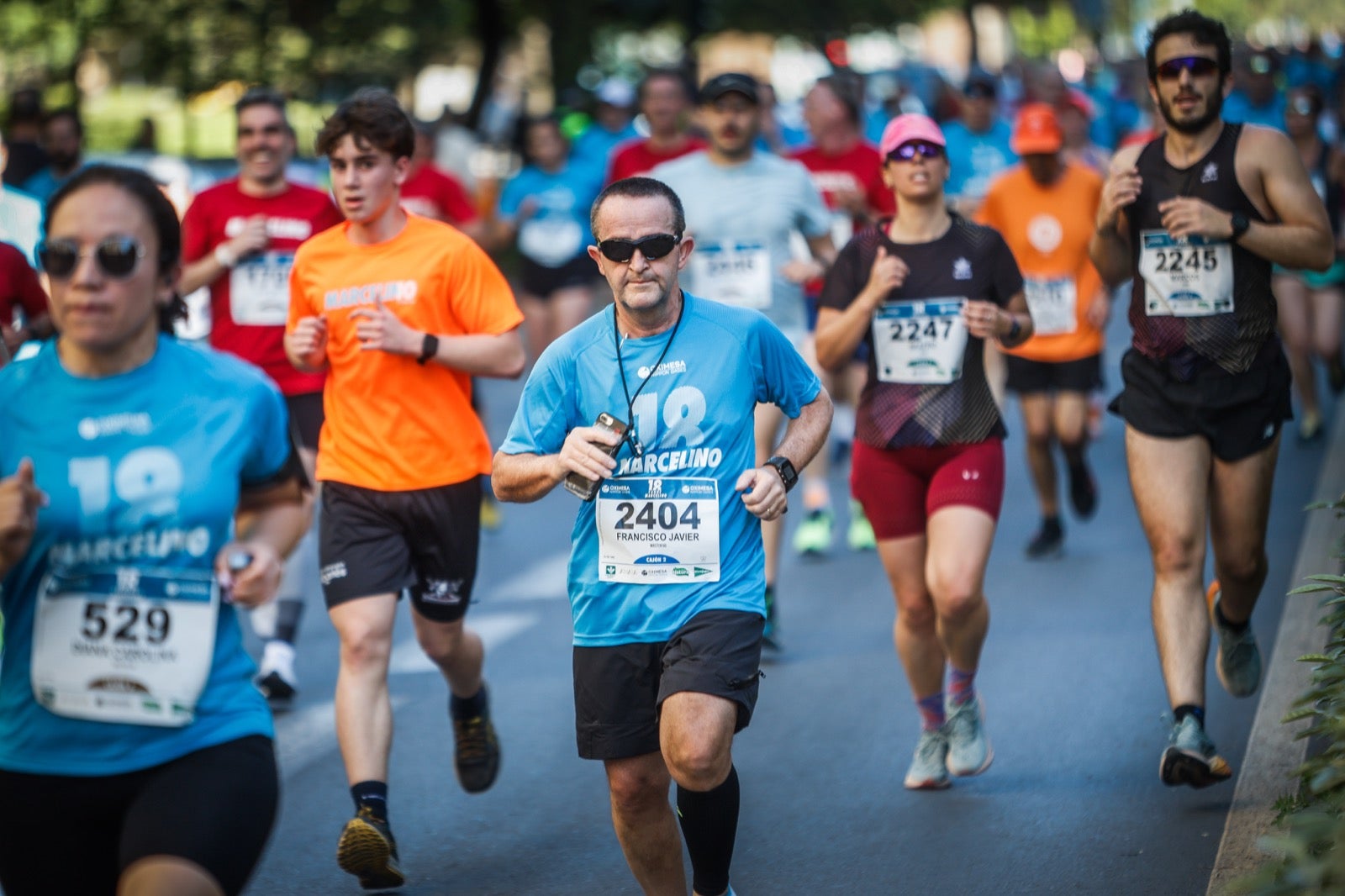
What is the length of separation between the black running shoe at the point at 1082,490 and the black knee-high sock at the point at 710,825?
6.40 meters

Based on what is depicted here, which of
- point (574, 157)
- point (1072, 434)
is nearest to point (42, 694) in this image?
point (1072, 434)

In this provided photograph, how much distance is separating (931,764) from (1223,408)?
1526 millimetres

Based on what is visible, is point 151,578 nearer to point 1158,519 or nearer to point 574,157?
point 1158,519

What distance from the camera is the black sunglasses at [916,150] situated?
6.62 meters

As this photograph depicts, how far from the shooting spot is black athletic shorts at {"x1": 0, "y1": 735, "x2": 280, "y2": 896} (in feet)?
11.9

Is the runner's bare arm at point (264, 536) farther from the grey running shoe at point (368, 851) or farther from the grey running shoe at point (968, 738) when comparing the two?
the grey running shoe at point (968, 738)

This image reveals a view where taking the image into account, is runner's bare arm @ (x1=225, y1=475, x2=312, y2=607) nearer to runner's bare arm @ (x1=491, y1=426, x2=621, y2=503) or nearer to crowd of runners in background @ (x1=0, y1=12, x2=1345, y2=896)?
crowd of runners in background @ (x1=0, y1=12, x2=1345, y2=896)

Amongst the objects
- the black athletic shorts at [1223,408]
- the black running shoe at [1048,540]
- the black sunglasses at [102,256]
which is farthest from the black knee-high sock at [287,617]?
the black sunglasses at [102,256]

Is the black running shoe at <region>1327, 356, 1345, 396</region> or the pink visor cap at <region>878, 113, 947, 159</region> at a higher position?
the pink visor cap at <region>878, 113, 947, 159</region>

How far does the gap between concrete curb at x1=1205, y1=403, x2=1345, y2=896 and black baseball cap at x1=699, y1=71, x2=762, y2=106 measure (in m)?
3.29

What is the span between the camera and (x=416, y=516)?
6.20m

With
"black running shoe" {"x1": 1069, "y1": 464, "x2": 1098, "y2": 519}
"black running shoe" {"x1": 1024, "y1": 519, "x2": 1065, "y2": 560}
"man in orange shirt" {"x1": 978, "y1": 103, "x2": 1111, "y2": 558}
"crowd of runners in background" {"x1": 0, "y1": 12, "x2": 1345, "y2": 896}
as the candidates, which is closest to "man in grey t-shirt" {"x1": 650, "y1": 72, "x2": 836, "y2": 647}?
"crowd of runners in background" {"x1": 0, "y1": 12, "x2": 1345, "y2": 896}

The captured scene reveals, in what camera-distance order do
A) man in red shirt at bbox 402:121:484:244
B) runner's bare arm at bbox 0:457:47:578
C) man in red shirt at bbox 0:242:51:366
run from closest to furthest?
runner's bare arm at bbox 0:457:47:578 < man in red shirt at bbox 0:242:51:366 < man in red shirt at bbox 402:121:484:244

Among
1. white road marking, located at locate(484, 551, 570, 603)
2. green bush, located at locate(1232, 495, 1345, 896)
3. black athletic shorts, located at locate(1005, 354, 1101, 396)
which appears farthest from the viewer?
black athletic shorts, located at locate(1005, 354, 1101, 396)
